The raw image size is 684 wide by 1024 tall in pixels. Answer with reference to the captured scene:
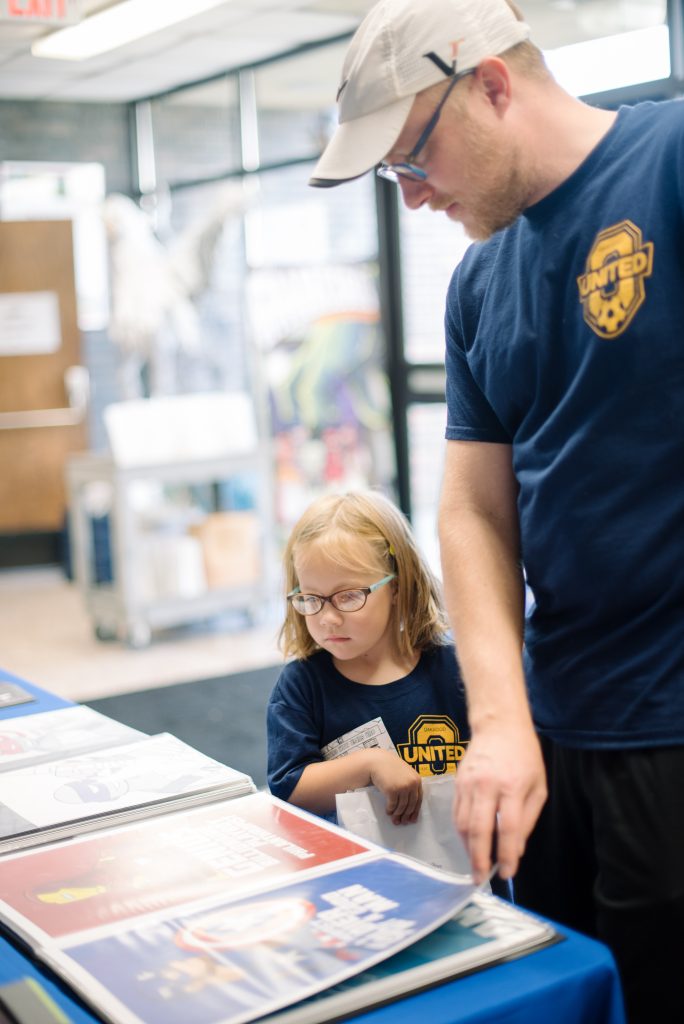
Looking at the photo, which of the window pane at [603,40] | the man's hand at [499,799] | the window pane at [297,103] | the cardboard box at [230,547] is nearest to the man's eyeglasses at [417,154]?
the man's hand at [499,799]

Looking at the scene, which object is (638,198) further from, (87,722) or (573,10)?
(573,10)

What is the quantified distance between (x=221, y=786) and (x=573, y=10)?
14.0 ft

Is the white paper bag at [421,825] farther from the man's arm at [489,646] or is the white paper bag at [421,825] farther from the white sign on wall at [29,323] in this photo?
the white sign on wall at [29,323]

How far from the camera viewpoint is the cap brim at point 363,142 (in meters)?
1.14

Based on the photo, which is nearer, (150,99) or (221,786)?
(221,786)

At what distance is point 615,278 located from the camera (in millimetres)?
1122

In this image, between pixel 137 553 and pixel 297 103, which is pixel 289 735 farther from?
pixel 297 103

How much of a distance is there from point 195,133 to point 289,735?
6.87 metres

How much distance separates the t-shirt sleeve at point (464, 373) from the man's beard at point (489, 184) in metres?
0.13

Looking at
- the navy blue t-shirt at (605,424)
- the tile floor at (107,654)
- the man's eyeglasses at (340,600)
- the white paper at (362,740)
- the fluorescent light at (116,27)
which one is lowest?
the tile floor at (107,654)

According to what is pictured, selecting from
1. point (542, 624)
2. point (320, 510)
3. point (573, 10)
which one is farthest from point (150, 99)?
point (542, 624)

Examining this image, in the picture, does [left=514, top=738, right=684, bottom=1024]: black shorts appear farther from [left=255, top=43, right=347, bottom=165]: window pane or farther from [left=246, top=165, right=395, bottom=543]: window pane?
[left=255, top=43, right=347, bottom=165]: window pane

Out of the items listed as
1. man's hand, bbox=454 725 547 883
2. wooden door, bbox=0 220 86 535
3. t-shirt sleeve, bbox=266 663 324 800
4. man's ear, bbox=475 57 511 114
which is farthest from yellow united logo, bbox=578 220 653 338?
wooden door, bbox=0 220 86 535

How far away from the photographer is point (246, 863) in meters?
1.20
